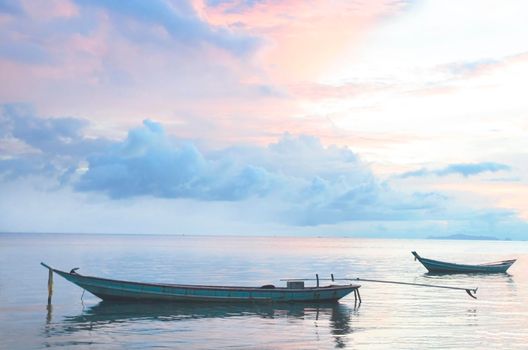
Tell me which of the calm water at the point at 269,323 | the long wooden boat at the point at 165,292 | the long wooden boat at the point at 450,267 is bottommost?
the calm water at the point at 269,323

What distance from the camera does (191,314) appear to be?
120ft

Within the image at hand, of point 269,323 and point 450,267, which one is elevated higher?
point 450,267

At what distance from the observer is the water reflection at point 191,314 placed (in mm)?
32250

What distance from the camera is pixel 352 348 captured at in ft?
90.4

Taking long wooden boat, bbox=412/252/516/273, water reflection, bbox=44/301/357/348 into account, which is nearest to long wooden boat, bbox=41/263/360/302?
water reflection, bbox=44/301/357/348

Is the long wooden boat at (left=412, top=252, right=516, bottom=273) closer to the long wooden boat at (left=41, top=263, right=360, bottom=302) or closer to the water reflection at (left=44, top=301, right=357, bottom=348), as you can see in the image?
the water reflection at (left=44, top=301, right=357, bottom=348)

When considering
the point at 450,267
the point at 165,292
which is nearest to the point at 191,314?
the point at 165,292

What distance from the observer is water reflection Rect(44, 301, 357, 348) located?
32.2 meters

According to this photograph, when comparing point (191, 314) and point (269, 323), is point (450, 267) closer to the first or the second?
point (269, 323)

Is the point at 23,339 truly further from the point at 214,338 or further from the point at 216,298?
the point at 216,298

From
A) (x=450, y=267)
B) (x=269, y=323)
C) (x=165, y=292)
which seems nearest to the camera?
(x=269, y=323)

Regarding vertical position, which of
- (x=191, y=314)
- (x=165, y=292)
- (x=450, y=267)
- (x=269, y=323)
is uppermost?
(x=450, y=267)

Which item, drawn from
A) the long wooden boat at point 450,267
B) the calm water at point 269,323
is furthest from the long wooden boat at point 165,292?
the long wooden boat at point 450,267

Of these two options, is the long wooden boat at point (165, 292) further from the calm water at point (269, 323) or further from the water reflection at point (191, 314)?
the calm water at point (269, 323)
